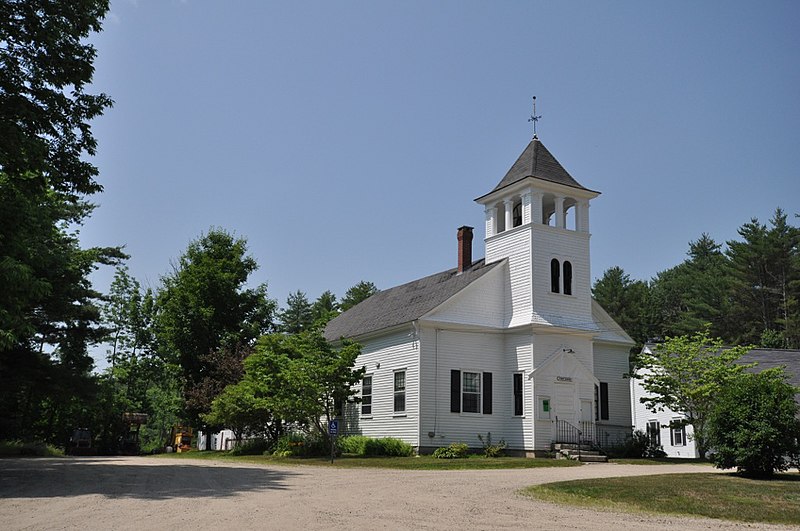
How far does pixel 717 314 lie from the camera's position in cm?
6100

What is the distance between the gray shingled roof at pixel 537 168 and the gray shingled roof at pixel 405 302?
3.64 meters

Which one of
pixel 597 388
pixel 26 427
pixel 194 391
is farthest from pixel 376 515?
pixel 26 427

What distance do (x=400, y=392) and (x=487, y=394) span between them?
328 cm

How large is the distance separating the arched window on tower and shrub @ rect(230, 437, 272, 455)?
13.2m

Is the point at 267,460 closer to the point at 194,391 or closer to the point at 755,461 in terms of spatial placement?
the point at 194,391

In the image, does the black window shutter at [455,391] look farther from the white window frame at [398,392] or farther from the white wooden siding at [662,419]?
the white wooden siding at [662,419]

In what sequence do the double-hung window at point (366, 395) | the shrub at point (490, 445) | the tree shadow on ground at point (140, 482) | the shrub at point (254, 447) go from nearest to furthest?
the tree shadow on ground at point (140, 482) < the shrub at point (490, 445) < the double-hung window at point (366, 395) < the shrub at point (254, 447)

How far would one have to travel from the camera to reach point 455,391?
2770 centimetres

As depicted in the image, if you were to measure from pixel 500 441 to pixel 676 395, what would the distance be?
658 centimetres

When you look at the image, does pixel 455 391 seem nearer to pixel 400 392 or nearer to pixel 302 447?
pixel 400 392

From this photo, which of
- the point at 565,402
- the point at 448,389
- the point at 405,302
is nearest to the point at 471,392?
the point at 448,389

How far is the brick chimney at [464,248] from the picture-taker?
32.0 meters

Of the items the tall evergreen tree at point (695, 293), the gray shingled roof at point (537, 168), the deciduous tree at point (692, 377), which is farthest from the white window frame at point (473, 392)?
the tall evergreen tree at point (695, 293)

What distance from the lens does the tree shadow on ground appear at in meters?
13.3
